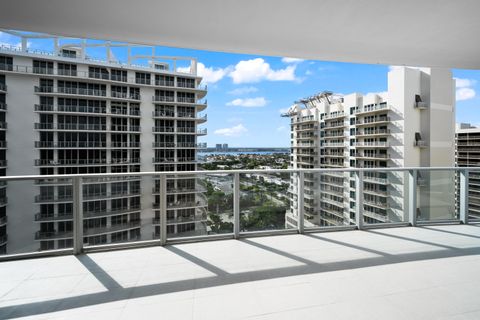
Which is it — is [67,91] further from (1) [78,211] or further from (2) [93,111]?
(1) [78,211]

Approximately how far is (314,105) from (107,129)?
5167cm

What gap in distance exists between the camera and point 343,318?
1821 millimetres

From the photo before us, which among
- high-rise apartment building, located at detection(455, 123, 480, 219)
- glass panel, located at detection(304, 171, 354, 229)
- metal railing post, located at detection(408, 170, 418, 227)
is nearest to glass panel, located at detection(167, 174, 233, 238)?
glass panel, located at detection(304, 171, 354, 229)

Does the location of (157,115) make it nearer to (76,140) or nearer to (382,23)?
(76,140)

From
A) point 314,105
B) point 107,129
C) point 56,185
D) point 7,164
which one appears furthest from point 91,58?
point 56,185

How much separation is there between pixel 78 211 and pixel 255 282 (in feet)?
6.95

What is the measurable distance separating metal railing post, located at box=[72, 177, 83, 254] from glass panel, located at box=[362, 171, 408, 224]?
11.4 ft

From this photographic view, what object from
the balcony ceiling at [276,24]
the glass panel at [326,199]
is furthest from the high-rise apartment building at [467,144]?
the balcony ceiling at [276,24]

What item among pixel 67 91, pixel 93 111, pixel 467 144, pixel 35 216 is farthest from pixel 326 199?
pixel 467 144

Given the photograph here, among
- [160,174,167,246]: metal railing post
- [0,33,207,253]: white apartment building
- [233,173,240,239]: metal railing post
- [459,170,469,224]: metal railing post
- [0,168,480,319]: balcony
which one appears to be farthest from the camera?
[0,33,207,253]: white apartment building

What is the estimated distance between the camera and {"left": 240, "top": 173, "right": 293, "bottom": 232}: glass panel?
3.60 metres

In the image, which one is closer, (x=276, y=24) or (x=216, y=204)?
(x=276, y=24)

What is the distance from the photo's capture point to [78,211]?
3.03 meters

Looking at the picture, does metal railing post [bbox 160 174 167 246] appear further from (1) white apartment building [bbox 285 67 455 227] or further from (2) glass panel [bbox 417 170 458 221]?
(2) glass panel [bbox 417 170 458 221]
